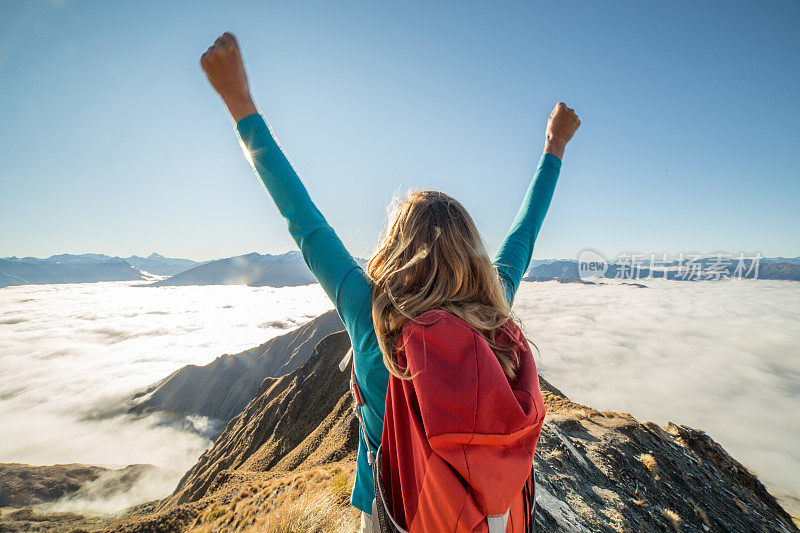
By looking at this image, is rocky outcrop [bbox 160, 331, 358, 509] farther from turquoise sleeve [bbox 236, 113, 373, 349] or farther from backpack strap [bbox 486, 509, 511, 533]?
backpack strap [bbox 486, 509, 511, 533]

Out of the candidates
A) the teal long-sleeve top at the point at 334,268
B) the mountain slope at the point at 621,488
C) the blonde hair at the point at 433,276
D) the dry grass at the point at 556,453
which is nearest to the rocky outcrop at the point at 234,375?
the mountain slope at the point at 621,488

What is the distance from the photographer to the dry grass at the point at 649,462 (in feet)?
27.7

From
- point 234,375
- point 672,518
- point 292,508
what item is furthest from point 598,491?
point 234,375

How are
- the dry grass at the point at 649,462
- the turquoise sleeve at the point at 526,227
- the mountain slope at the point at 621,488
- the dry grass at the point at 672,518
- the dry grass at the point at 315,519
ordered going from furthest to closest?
the dry grass at the point at 649,462 < the dry grass at the point at 672,518 < the mountain slope at the point at 621,488 < the dry grass at the point at 315,519 < the turquoise sleeve at the point at 526,227

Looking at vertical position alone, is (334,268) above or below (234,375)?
above

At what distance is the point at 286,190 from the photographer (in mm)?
1772

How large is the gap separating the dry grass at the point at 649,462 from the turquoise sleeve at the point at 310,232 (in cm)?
1103

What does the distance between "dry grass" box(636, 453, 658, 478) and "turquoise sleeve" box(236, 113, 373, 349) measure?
1103 cm

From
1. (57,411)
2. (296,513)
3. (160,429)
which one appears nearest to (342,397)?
(296,513)

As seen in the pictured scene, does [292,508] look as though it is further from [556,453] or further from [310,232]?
[310,232]

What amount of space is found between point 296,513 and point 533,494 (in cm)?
648

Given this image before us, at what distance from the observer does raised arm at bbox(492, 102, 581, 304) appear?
242 cm

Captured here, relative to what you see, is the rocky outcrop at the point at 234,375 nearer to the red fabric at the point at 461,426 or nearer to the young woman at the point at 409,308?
the young woman at the point at 409,308

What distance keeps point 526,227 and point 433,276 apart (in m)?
1.43
